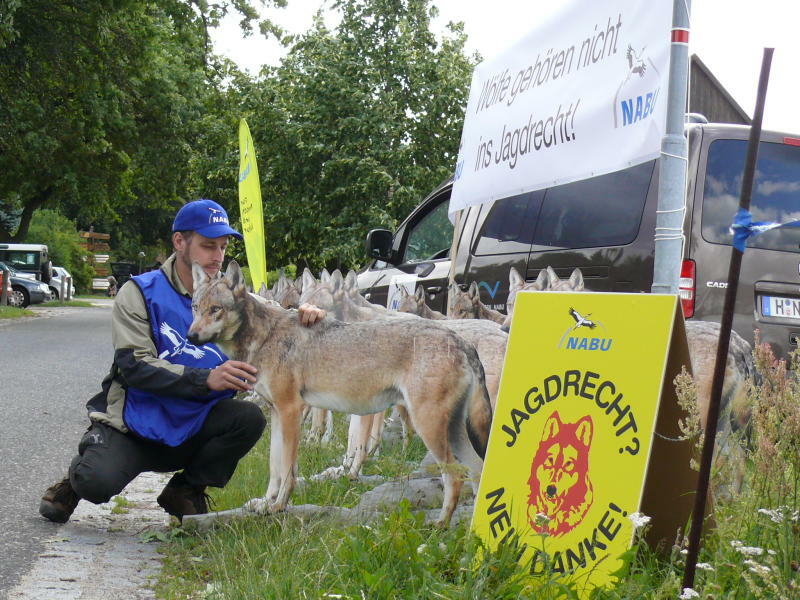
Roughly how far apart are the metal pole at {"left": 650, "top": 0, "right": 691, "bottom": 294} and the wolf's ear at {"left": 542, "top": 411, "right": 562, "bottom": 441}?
2.44ft

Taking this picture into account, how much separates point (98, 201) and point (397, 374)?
3148cm

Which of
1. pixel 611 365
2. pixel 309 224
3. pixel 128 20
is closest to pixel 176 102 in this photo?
pixel 128 20

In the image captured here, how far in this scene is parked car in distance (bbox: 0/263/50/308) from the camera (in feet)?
123

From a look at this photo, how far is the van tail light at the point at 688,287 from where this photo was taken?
609cm

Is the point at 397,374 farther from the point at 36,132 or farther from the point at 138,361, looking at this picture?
the point at 36,132

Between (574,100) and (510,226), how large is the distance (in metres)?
3.14

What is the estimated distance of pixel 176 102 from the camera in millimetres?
30047

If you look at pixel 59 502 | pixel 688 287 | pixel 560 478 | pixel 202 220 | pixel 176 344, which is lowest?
pixel 59 502

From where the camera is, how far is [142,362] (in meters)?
5.10

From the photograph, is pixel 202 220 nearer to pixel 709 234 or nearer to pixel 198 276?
pixel 198 276

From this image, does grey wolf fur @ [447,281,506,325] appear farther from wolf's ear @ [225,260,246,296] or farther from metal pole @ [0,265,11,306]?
metal pole @ [0,265,11,306]

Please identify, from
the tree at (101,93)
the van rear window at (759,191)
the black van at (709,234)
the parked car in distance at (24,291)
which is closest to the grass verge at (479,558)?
the black van at (709,234)

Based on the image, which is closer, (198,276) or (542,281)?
(198,276)

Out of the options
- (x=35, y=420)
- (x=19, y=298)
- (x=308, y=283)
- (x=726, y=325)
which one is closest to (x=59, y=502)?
(x=308, y=283)
